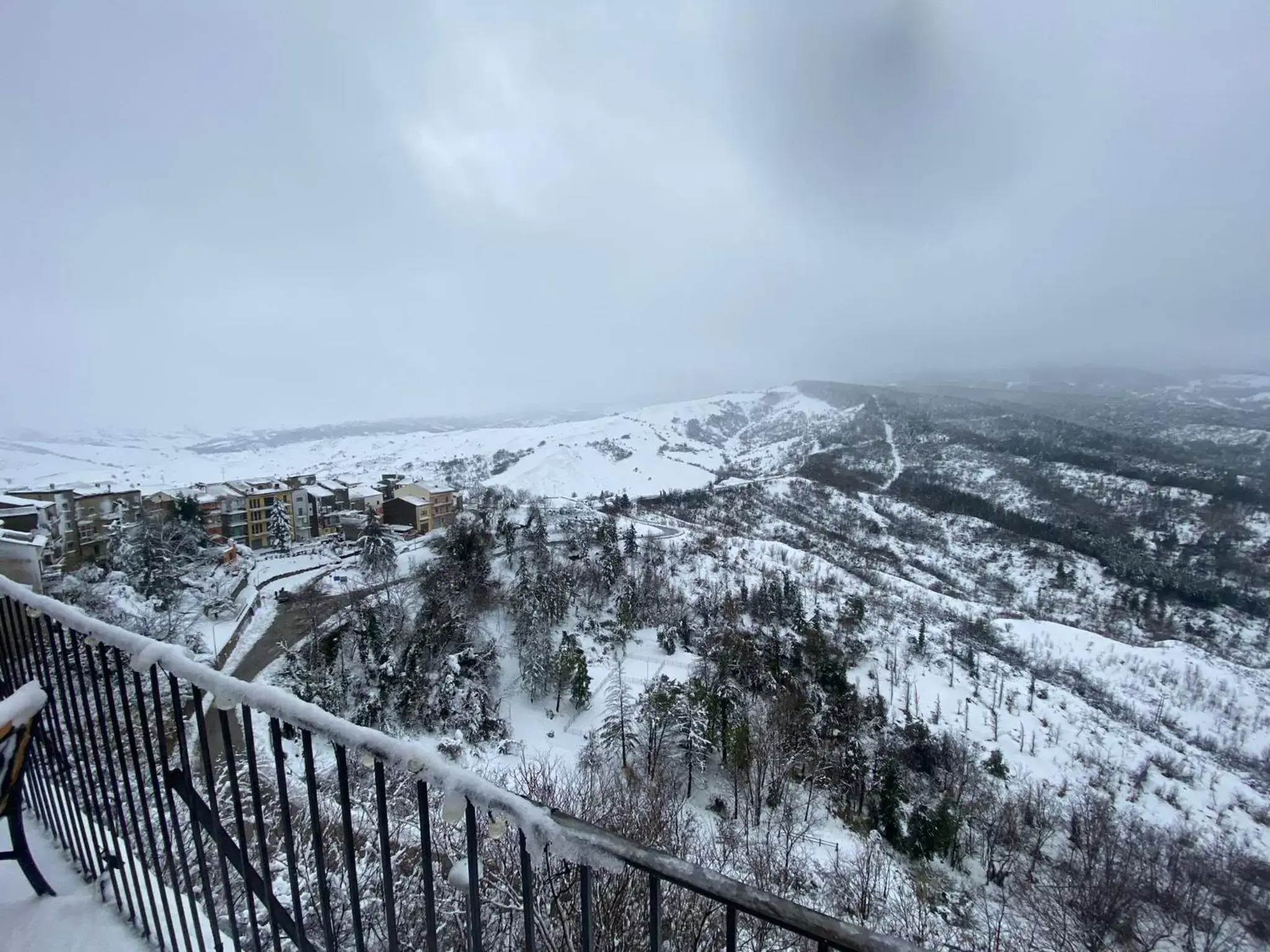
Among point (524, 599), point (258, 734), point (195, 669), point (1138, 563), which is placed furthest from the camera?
point (1138, 563)

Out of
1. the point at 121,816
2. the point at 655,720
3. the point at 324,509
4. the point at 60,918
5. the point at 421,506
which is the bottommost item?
the point at 655,720

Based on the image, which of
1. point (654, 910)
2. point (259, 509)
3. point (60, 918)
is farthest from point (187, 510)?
point (654, 910)

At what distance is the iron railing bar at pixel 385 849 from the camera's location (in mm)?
1298

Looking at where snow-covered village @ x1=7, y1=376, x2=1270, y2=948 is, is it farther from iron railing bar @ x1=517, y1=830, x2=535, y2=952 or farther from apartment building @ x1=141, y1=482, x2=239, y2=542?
apartment building @ x1=141, y1=482, x2=239, y2=542

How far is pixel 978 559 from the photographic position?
65875mm

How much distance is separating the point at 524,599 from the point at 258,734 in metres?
14.6

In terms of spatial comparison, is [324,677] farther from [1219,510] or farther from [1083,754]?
[1219,510]

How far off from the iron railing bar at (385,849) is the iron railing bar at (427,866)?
0.27 ft

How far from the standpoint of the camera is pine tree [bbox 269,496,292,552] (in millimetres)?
30453

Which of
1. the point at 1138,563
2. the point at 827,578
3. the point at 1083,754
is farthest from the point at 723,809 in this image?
the point at 1138,563

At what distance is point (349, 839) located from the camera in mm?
1501

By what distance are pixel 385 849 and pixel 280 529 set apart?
35.5 metres

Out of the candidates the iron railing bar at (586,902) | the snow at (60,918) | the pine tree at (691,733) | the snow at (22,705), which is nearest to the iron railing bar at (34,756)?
the snow at (60,918)

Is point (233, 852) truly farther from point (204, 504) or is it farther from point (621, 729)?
point (204, 504)
